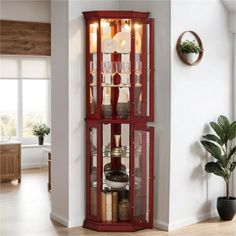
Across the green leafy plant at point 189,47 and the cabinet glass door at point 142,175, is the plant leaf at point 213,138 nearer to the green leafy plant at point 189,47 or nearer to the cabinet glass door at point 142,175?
the cabinet glass door at point 142,175

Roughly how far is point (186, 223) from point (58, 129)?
1822 mm

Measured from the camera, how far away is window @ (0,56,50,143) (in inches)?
376

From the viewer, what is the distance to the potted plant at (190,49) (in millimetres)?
5812

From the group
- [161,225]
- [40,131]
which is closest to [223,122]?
[161,225]

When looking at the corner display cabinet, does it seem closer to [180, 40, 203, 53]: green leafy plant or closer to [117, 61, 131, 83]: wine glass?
[117, 61, 131, 83]: wine glass

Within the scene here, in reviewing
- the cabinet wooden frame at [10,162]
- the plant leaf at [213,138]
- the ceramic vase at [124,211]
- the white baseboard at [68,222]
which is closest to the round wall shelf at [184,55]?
the plant leaf at [213,138]

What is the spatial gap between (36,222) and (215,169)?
2.16 metres

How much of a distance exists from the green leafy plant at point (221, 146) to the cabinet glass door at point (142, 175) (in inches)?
27.8

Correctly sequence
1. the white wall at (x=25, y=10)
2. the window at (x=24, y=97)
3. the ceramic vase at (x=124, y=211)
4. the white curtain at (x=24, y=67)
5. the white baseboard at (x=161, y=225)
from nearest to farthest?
the white baseboard at (x=161, y=225) → the ceramic vase at (x=124, y=211) → the white wall at (x=25, y=10) → the white curtain at (x=24, y=67) → the window at (x=24, y=97)

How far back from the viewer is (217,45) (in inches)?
249

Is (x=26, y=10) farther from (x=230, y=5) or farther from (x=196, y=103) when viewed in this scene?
(x=196, y=103)

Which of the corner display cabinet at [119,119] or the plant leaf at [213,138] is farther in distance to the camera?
the plant leaf at [213,138]

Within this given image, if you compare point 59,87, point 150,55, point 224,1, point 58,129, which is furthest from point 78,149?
point 224,1

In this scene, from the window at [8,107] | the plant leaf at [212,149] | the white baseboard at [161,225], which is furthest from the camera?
the window at [8,107]
